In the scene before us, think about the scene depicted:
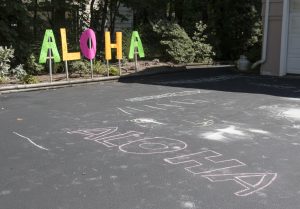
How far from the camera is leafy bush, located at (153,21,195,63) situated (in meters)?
17.5

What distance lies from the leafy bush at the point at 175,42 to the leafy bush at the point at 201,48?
0.47m

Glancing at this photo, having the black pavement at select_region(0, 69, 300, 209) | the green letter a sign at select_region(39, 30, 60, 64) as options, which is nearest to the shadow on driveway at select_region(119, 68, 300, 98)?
the black pavement at select_region(0, 69, 300, 209)

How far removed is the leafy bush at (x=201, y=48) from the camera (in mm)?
18547

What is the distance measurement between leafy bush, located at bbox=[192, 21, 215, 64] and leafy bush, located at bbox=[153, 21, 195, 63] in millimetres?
466

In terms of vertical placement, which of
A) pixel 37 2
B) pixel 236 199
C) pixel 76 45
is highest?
pixel 37 2

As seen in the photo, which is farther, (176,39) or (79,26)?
(176,39)

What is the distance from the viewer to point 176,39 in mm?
17828

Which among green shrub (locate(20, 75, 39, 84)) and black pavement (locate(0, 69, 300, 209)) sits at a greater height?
green shrub (locate(20, 75, 39, 84))

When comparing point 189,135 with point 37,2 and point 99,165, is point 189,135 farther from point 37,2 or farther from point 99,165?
point 37,2

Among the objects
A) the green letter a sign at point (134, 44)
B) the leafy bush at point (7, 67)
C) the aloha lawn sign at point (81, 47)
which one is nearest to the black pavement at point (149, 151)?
Answer: the aloha lawn sign at point (81, 47)

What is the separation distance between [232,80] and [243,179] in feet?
29.6

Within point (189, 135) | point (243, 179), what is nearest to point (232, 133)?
point (189, 135)

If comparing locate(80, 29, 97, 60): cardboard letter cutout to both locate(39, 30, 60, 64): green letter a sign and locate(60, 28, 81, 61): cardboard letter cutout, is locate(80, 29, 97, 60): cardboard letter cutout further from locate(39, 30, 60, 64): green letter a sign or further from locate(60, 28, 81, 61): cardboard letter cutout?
locate(39, 30, 60, 64): green letter a sign

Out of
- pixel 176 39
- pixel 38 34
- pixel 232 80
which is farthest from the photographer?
pixel 176 39
